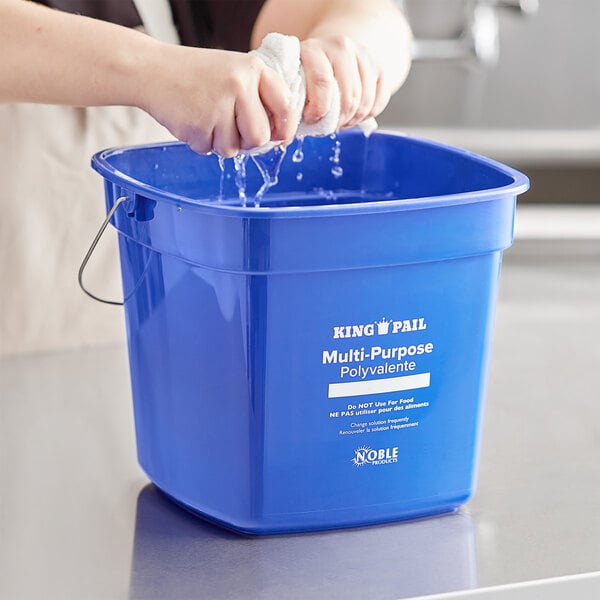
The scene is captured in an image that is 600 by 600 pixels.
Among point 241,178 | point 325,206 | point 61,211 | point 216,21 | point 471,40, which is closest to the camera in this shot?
point 325,206

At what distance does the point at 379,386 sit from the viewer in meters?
0.68

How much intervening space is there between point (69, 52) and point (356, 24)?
0.27 m

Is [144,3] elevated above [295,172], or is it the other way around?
[144,3]

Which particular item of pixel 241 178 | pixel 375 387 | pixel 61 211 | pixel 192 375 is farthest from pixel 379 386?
pixel 61 211

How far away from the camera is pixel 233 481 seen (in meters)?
0.69

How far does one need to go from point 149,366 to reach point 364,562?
19 centimetres

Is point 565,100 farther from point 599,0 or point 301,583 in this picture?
point 301,583

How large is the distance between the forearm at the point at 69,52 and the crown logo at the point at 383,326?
22cm

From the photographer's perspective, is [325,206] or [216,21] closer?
[325,206]

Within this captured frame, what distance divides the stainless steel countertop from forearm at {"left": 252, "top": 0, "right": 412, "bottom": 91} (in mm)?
311

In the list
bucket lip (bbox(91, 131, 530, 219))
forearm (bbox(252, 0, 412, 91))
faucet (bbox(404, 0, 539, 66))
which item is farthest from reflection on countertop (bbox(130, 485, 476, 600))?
faucet (bbox(404, 0, 539, 66))

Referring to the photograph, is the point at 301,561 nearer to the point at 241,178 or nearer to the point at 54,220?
the point at 241,178

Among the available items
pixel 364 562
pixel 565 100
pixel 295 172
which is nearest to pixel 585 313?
pixel 295 172

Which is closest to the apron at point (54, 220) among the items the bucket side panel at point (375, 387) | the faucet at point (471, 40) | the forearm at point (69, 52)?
the forearm at point (69, 52)
